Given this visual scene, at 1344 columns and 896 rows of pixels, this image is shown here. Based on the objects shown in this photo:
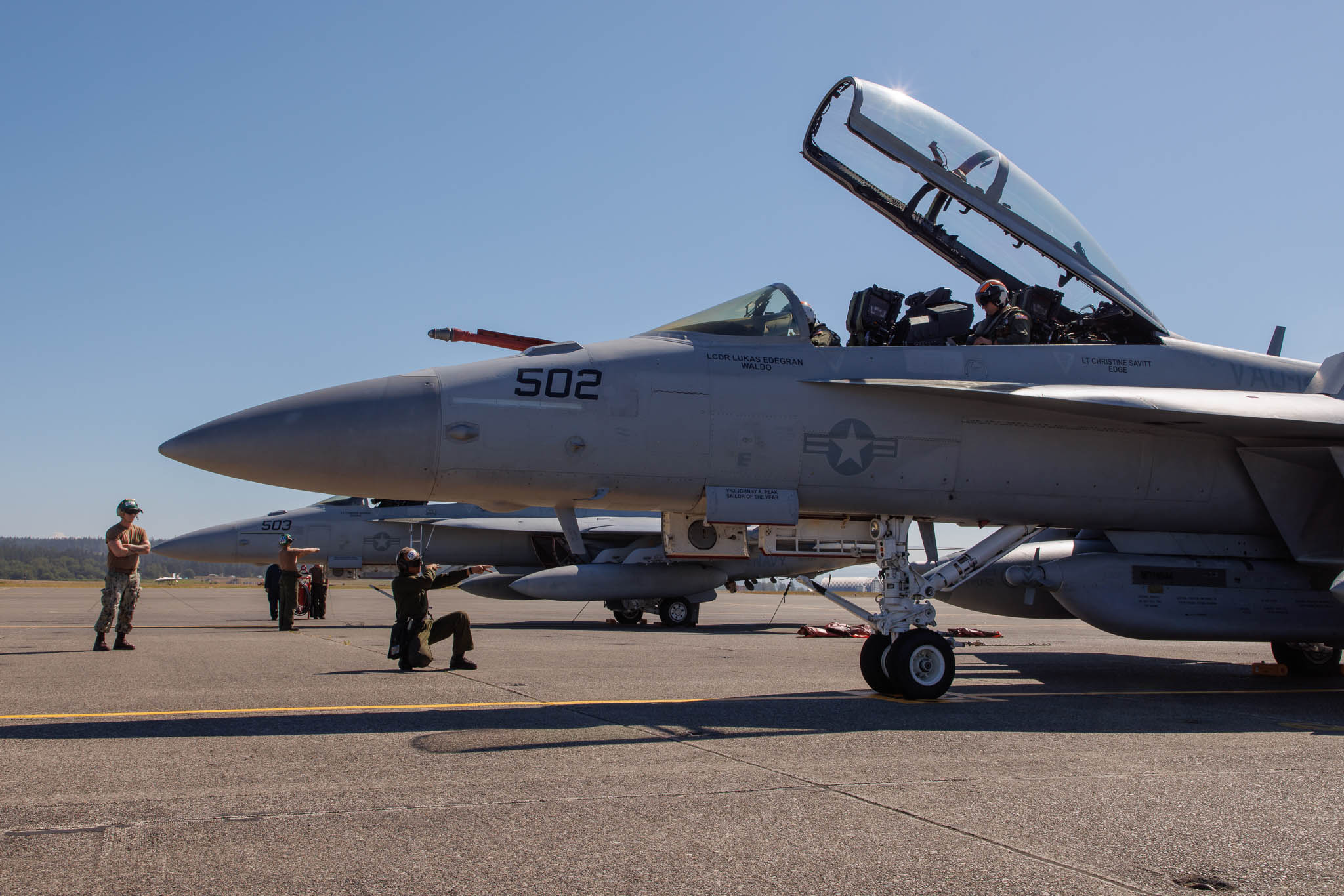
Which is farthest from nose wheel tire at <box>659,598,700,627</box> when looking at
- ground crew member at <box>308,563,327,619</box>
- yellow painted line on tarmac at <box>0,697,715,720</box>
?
yellow painted line on tarmac at <box>0,697,715,720</box>

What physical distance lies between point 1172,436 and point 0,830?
805 cm

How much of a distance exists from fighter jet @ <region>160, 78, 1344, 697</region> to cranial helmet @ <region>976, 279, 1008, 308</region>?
23 cm

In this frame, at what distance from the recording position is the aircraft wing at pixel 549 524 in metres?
18.4

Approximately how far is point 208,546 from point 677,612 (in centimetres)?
1068

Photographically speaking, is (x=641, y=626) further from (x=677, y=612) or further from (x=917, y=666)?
(x=917, y=666)

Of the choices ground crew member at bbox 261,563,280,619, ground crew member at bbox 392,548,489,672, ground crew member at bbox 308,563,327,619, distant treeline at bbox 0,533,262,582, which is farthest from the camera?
distant treeline at bbox 0,533,262,582

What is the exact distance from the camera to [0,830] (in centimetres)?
329

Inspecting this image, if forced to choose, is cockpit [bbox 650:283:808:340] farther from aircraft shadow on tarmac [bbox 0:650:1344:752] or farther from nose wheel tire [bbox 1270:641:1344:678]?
nose wheel tire [bbox 1270:641:1344:678]

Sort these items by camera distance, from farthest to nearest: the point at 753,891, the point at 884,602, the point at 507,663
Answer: the point at 507,663, the point at 884,602, the point at 753,891

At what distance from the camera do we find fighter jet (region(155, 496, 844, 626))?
1675 cm

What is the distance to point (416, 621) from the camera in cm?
930

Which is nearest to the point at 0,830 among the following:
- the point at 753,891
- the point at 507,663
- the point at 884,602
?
the point at 753,891

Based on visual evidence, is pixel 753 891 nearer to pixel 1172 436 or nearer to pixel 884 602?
pixel 884 602

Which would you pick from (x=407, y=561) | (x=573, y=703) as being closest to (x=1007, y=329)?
(x=573, y=703)
